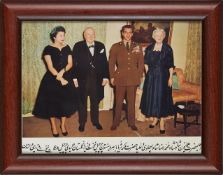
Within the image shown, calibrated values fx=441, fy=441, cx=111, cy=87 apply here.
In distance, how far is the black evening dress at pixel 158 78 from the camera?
92 cm

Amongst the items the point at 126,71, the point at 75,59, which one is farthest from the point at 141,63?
the point at 75,59

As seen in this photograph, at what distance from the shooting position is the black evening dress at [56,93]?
2.99 ft

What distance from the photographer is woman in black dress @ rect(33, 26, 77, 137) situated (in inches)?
35.9

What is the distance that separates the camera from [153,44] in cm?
92

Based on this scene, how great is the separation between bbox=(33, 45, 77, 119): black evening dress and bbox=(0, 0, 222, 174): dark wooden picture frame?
0.15 ft

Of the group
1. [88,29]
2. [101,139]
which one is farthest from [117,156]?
[88,29]

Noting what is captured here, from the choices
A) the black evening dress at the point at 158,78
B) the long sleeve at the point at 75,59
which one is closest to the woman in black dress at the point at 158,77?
the black evening dress at the point at 158,78

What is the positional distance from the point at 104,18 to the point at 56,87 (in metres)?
0.17

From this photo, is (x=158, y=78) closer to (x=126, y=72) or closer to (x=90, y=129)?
(x=126, y=72)

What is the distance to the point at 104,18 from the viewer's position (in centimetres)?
90

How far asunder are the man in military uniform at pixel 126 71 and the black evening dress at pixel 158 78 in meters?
0.02

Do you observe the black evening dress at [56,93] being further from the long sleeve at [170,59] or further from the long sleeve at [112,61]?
the long sleeve at [170,59]

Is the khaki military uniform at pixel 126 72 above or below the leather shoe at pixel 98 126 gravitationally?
above

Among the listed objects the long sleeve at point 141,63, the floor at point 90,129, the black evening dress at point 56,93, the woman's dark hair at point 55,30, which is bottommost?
the floor at point 90,129
